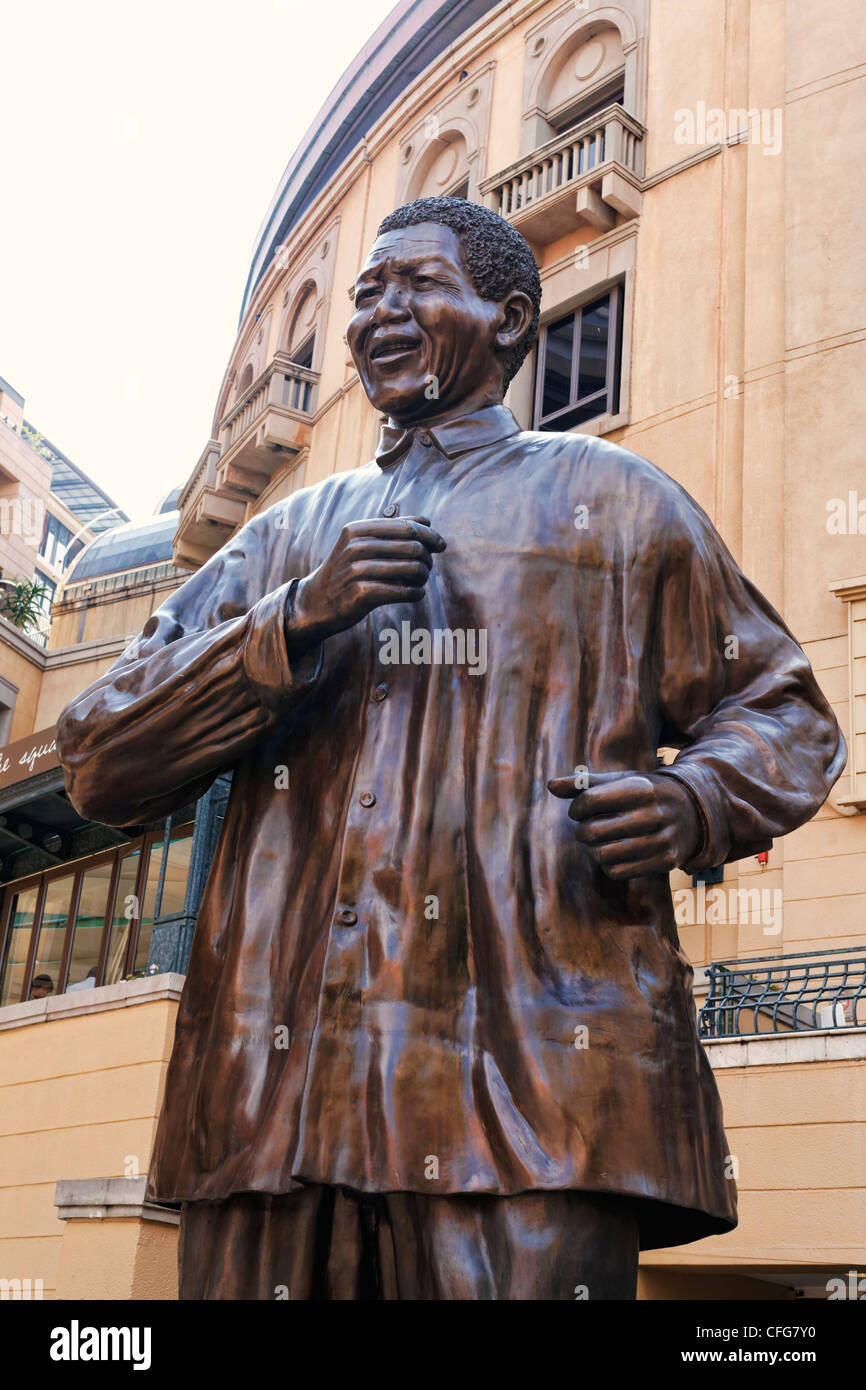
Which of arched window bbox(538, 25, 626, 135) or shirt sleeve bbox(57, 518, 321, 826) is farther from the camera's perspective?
arched window bbox(538, 25, 626, 135)

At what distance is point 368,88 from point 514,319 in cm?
2336

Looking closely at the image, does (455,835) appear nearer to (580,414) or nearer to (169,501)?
(580,414)

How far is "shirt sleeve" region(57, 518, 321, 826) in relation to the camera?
2236 mm

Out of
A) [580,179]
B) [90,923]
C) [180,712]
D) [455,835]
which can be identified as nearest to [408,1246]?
[455,835]

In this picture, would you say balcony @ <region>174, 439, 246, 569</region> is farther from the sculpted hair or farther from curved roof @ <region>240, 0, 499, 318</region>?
the sculpted hair

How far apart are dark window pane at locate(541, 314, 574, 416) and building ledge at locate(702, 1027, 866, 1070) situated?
9535 millimetres

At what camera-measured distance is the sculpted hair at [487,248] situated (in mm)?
2658

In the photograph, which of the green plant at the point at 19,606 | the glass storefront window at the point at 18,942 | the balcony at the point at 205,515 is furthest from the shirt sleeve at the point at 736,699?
the green plant at the point at 19,606

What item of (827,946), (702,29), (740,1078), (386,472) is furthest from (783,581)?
(386,472)

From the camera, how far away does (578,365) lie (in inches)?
698

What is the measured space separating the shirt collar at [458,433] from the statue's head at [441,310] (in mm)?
30

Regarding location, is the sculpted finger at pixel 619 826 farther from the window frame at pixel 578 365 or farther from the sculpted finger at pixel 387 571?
the window frame at pixel 578 365

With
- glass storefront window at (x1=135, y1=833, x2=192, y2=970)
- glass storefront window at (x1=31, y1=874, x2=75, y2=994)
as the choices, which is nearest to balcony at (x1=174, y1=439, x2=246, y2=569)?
glass storefront window at (x1=31, y1=874, x2=75, y2=994)

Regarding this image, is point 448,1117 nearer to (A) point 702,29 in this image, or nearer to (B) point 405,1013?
(B) point 405,1013
